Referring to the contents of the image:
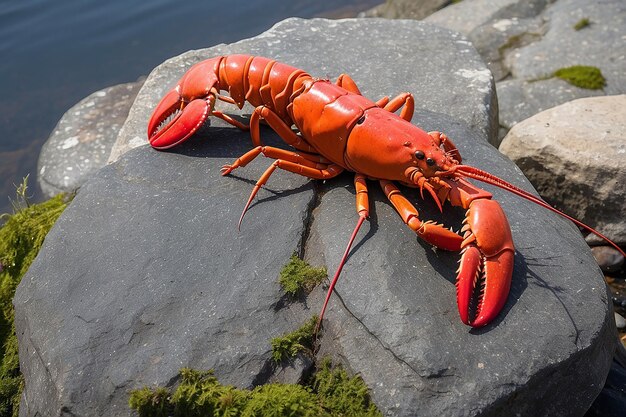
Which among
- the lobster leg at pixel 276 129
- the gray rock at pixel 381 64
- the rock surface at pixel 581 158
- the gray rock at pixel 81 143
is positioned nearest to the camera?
the lobster leg at pixel 276 129

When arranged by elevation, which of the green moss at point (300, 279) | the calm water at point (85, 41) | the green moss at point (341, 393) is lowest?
the calm water at point (85, 41)

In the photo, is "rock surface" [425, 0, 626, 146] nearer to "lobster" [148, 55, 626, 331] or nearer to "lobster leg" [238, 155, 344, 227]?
"lobster" [148, 55, 626, 331]

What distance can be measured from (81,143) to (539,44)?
253 inches

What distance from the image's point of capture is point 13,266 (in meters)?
5.79

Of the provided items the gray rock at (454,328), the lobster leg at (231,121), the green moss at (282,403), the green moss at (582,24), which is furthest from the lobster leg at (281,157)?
the green moss at (582,24)

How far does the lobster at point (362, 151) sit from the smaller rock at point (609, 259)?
8.51 ft

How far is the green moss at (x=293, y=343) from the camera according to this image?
405 centimetres

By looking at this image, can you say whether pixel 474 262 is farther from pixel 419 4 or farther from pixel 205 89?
pixel 419 4

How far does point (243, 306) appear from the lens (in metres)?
4.23

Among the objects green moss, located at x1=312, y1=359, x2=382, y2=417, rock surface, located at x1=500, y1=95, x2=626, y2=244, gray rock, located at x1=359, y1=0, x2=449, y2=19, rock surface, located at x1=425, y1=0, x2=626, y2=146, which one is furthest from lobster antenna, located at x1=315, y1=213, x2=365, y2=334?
gray rock, located at x1=359, y1=0, x2=449, y2=19

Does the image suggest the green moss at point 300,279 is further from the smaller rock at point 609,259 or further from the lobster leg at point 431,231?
the smaller rock at point 609,259

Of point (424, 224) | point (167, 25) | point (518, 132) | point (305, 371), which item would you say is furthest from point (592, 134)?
point (167, 25)

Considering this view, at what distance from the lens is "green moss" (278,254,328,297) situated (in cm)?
429

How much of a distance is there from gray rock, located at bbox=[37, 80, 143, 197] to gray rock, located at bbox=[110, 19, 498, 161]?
1.75m
